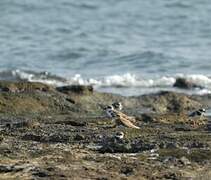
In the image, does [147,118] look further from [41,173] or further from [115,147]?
[41,173]

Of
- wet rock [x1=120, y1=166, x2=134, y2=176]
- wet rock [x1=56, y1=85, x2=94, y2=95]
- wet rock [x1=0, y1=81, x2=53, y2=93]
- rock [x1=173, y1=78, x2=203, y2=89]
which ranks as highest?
wet rock [x1=0, y1=81, x2=53, y2=93]

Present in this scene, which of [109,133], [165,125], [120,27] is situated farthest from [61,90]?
[120,27]

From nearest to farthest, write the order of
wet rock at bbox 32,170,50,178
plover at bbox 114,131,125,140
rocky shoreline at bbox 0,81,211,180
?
wet rock at bbox 32,170,50,178, rocky shoreline at bbox 0,81,211,180, plover at bbox 114,131,125,140

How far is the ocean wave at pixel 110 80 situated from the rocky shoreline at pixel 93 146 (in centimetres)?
658

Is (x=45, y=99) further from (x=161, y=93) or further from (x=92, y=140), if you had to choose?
(x=92, y=140)

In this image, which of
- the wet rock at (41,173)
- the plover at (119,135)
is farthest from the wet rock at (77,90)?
the wet rock at (41,173)

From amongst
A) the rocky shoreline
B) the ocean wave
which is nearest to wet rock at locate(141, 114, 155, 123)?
the rocky shoreline

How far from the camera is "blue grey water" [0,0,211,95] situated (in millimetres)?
23000

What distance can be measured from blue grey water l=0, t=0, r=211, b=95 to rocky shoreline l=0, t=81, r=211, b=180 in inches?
270

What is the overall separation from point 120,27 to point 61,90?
1657cm

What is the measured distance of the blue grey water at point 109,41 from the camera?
906 inches

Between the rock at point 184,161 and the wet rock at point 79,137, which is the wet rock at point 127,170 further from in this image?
the wet rock at point 79,137

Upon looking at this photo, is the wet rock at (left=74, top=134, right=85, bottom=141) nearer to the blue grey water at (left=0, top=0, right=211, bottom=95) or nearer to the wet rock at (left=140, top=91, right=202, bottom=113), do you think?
the wet rock at (left=140, top=91, right=202, bottom=113)

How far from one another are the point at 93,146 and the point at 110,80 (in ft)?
39.6
